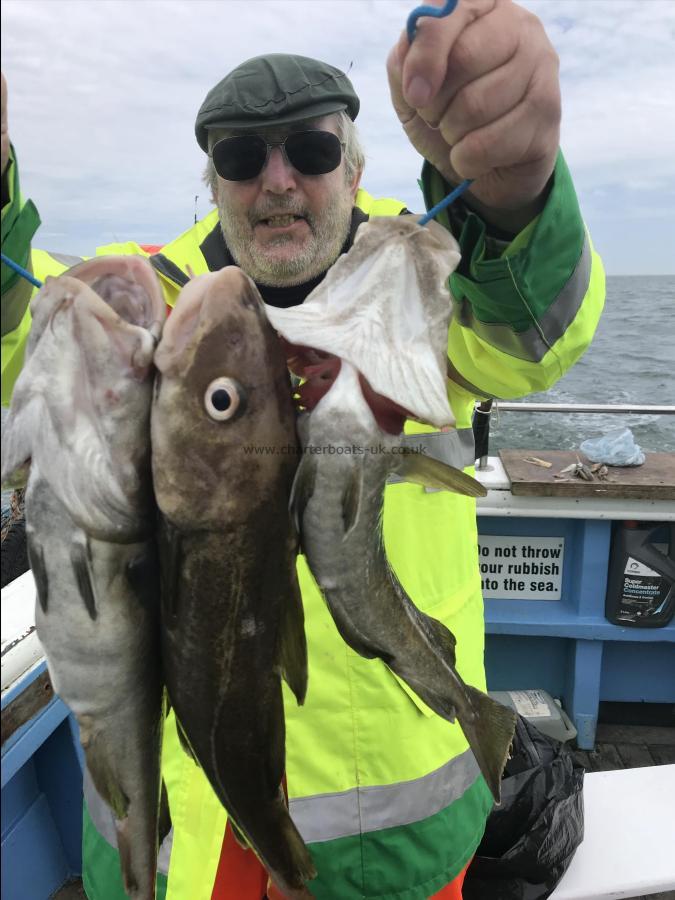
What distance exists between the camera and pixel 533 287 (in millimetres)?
1745

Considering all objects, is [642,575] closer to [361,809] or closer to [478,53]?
[361,809]

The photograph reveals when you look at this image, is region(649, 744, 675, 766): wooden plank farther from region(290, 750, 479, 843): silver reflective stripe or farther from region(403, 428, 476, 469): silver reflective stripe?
region(403, 428, 476, 469): silver reflective stripe

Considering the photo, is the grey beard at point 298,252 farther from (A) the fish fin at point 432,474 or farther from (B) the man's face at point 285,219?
(A) the fish fin at point 432,474

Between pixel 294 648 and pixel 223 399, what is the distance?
1.93 ft

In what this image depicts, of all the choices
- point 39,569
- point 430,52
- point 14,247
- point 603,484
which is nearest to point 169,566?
point 39,569

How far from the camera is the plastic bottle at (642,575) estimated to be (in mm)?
4488

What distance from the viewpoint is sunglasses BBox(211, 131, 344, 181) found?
258 centimetres

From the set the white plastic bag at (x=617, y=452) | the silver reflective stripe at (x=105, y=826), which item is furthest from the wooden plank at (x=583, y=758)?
the silver reflective stripe at (x=105, y=826)

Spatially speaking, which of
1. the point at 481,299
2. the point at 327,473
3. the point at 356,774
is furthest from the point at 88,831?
the point at 481,299

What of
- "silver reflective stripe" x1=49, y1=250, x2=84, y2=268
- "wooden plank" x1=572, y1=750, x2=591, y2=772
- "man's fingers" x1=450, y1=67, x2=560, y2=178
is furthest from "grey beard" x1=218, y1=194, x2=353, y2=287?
"wooden plank" x1=572, y1=750, x2=591, y2=772

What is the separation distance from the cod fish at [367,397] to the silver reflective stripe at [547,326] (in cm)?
55

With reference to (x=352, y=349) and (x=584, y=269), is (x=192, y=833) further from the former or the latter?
(x=584, y=269)

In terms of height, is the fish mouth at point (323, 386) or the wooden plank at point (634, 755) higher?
the fish mouth at point (323, 386)

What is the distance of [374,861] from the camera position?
7.48 ft
